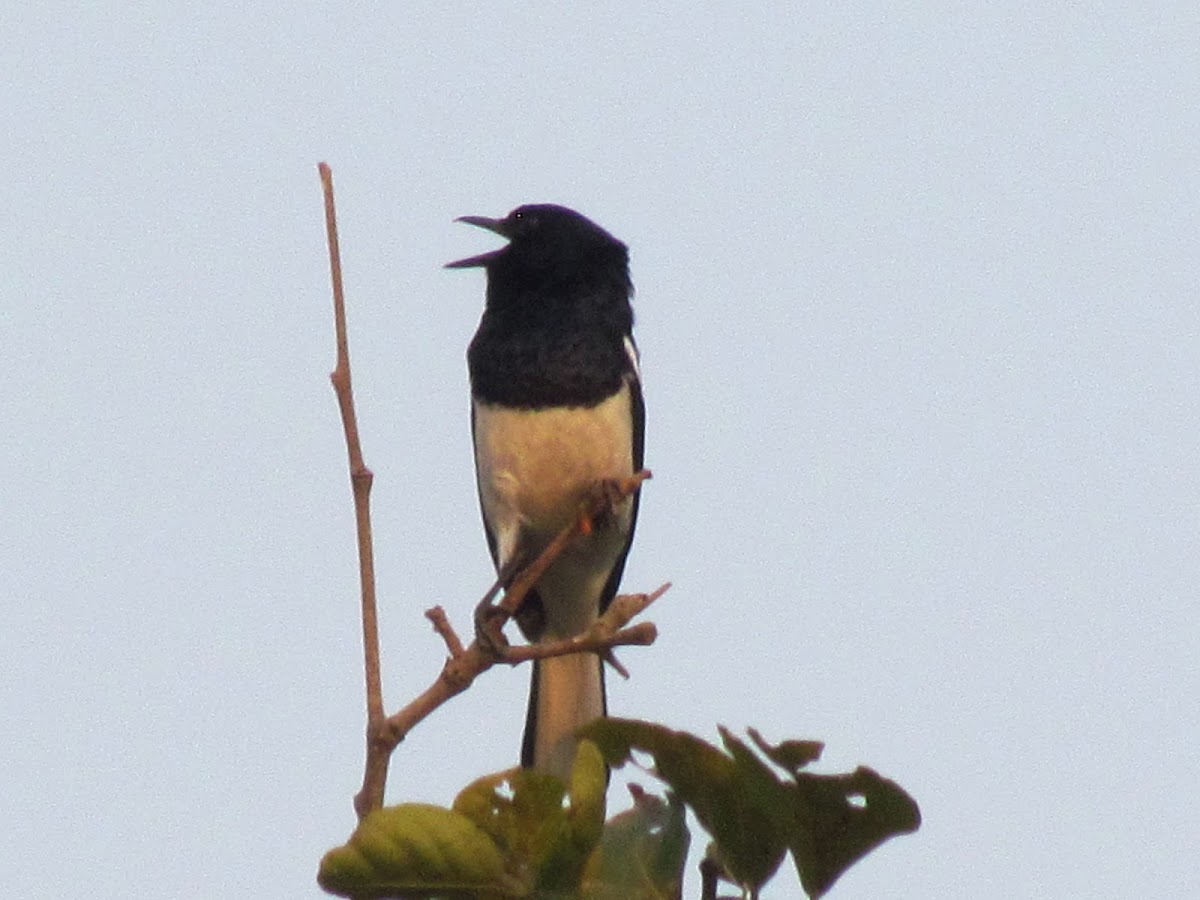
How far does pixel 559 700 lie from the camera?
242 inches

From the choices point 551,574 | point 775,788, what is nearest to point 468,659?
point 775,788

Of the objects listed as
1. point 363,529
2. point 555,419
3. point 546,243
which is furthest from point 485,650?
point 546,243

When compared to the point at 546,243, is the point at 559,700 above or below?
below

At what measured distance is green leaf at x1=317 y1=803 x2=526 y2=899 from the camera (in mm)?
2633

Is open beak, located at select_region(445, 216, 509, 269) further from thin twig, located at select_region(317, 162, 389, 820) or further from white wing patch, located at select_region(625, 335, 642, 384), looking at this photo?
thin twig, located at select_region(317, 162, 389, 820)

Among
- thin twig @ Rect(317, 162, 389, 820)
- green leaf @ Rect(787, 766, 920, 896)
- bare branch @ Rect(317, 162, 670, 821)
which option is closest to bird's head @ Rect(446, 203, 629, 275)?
bare branch @ Rect(317, 162, 670, 821)

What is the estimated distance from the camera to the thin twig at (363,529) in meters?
2.63

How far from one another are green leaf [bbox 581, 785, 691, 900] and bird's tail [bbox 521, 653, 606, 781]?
2887mm

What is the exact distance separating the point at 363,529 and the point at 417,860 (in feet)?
1.63

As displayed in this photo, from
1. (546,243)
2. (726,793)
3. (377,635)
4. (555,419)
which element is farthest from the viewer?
(546,243)

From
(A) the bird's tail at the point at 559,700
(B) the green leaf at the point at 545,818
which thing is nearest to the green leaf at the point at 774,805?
(B) the green leaf at the point at 545,818

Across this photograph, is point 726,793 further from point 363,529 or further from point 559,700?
point 559,700

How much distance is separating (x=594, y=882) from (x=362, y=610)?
52 cm

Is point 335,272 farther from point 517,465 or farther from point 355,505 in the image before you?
point 517,465
